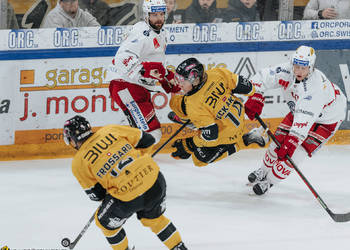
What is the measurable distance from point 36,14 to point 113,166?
3.03 m

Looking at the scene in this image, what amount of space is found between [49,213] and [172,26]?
7.36 ft

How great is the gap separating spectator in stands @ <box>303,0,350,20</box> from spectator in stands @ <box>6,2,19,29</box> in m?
2.76

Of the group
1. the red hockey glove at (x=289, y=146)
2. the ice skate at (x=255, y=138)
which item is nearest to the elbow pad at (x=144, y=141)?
the red hockey glove at (x=289, y=146)

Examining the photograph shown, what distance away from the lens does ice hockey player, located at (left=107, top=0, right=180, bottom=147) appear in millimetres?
5309

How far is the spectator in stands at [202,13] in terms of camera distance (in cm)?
664

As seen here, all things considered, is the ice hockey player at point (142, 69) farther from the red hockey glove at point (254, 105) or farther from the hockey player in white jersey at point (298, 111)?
the hockey player in white jersey at point (298, 111)

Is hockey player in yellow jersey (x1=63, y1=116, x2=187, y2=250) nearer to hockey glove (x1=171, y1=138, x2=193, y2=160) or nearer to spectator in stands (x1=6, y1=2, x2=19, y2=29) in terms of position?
hockey glove (x1=171, y1=138, x2=193, y2=160)

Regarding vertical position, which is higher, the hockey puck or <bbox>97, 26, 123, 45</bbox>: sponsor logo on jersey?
<bbox>97, 26, 123, 45</bbox>: sponsor logo on jersey

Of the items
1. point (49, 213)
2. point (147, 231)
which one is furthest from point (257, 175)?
point (49, 213)

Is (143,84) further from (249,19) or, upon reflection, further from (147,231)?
(249,19)

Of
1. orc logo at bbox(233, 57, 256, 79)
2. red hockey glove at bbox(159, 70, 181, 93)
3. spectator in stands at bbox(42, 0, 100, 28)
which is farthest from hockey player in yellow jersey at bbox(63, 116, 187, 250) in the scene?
orc logo at bbox(233, 57, 256, 79)

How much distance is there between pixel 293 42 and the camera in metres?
6.71

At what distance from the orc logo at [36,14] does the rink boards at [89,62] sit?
0.61 feet

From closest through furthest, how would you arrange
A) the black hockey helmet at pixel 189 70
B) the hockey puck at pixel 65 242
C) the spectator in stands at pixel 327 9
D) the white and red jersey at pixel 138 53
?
1. the hockey puck at pixel 65 242
2. the black hockey helmet at pixel 189 70
3. the white and red jersey at pixel 138 53
4. the spectator in stands at pixel 327 9
